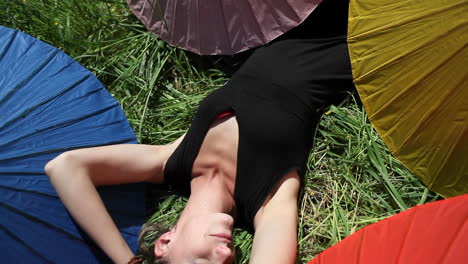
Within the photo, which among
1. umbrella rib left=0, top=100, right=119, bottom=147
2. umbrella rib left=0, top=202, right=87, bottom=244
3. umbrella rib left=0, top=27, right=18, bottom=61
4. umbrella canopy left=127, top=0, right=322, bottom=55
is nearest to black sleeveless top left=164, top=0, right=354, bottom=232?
umbrella canopy left=127, top=0, right=322, bottom=55

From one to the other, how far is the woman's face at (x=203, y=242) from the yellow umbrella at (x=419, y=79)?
31.8 inches

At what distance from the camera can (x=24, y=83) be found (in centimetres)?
255

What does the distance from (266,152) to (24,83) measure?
113 cm

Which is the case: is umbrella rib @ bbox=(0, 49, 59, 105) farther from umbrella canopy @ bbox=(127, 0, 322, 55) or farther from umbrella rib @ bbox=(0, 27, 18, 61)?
umbrella canopy @ bbox=(127, 0, 322, 55)

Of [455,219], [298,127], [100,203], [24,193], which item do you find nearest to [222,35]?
[298,127]

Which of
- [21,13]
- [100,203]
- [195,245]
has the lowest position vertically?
[195,245]

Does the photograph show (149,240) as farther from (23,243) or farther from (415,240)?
(415,240)

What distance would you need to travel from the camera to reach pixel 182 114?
3.09 m

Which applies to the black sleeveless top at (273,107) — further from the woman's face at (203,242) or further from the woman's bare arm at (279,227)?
the woman's face at (203,242)

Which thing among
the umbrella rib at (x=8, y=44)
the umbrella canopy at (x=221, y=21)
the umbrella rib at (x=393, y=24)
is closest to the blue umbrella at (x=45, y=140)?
the umbrella rib at (x=8, y=44)

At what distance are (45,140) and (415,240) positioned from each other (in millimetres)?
1586

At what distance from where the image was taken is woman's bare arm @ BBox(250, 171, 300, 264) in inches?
91.7

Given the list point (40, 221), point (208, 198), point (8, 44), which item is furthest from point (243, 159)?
point (8, 44)

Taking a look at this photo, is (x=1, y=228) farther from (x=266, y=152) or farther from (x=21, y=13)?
(x=21, y=13)
